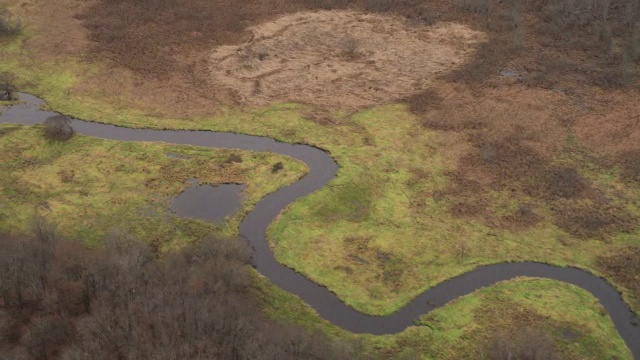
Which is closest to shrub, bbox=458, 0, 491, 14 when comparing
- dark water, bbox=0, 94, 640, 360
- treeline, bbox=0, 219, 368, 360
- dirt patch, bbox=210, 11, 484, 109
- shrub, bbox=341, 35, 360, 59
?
dirt patch, bbox=210, 11, 484, 109

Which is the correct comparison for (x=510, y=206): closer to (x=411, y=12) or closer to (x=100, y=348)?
(x=100, y=348)

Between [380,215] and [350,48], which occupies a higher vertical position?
[350,48]

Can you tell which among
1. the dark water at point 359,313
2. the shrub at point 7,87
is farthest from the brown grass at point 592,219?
the shrub at point 7,87

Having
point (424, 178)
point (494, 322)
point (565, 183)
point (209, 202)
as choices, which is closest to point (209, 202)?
point (209, 202)

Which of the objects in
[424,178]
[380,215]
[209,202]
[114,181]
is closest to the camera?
[380,215]

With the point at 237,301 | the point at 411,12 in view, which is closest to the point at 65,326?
the point at 237,301

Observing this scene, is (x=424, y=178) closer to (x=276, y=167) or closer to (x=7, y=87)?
(x=276, y=167)
